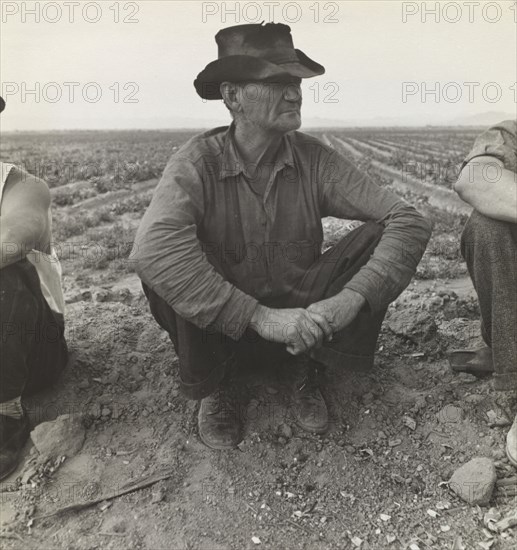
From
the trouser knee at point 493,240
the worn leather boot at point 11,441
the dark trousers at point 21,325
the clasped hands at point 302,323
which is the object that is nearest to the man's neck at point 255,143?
the clasped hands at point 302,323

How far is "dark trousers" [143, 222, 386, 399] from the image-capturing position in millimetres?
2285

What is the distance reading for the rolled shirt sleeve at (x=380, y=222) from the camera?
228cm

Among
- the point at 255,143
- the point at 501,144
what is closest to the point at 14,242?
the point at 255,143

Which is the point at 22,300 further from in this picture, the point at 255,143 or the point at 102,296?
the point at 102,296

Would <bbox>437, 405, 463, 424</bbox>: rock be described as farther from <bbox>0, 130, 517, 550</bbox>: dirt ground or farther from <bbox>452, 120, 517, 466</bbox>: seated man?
<bbox>452, 120, 517, 466</bbox>: seated man

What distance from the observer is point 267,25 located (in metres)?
2.34

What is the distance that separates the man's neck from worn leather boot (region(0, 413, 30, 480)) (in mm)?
1493

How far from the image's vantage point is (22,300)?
7.27 feet

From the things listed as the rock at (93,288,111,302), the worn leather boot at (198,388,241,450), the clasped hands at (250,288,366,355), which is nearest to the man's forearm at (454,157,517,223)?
the clasped hands at (250,288,366,355)

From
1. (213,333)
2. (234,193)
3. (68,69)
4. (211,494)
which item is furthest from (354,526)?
(68,69)

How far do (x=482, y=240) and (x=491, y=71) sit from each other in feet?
8.99

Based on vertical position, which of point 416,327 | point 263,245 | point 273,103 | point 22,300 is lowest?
point 416,327

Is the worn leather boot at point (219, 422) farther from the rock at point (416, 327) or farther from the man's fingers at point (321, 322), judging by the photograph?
the rock at point (416, 327)

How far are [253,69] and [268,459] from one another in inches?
64.0
